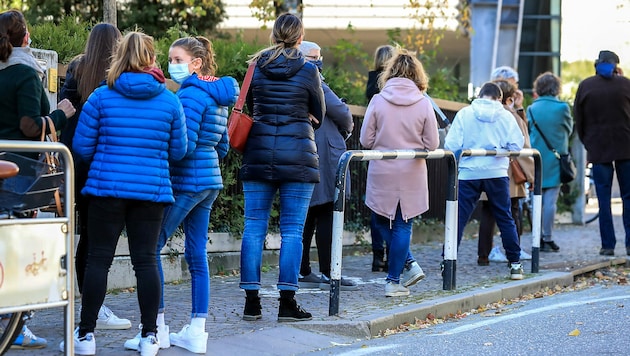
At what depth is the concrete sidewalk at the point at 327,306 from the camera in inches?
263

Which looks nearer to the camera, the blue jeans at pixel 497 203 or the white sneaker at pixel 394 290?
the white sneaker at pixel 394 290

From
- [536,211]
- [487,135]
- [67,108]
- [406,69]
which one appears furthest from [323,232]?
[67,108]

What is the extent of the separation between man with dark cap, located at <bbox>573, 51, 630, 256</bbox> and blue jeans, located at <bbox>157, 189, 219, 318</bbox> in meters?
6.47

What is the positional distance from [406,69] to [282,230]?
215 cm

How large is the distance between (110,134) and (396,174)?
10.7 ft

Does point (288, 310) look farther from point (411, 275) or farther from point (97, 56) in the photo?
point (97, 56)

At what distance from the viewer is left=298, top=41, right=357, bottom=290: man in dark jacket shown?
8789mm

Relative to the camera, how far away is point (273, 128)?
281 inches

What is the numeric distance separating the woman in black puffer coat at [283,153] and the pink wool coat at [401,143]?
4.86 ft

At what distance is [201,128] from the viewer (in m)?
6.52

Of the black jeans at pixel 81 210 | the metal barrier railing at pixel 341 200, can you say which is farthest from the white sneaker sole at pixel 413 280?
the black jeans at pixel 81 210

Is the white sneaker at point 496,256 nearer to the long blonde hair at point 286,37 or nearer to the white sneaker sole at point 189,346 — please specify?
the long blonde hair at point 286,37

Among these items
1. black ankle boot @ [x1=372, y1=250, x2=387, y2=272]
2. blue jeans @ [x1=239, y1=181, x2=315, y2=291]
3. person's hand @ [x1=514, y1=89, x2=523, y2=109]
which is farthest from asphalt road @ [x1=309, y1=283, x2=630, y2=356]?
person's hand @ [x1=514, y1=89, x2=523, y2=109]

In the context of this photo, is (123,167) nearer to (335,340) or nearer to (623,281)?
(335,340)
